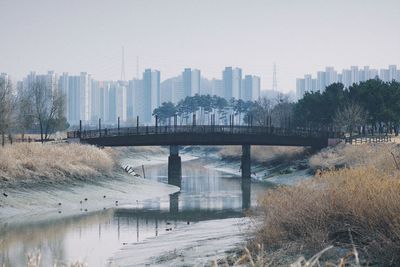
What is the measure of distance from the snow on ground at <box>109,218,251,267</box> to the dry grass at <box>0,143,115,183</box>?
16.3m

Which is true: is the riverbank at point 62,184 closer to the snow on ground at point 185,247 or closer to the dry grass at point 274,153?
the snow on ground at point 185,247

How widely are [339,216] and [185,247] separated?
757 cm

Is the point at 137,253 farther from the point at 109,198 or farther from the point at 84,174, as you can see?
the point at 84,174

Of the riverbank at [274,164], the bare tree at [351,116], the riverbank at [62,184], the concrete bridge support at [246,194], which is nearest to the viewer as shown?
the riverbank at [62,184]

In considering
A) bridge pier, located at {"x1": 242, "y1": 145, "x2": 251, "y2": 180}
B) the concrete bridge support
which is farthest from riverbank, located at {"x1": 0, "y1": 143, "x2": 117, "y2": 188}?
bridge pier, located at {"x1": 242, "y1": 145, "x2": 251, "y2": 180}

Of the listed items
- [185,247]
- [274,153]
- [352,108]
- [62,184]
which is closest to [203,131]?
[274,153]

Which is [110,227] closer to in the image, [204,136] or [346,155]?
[346,155]

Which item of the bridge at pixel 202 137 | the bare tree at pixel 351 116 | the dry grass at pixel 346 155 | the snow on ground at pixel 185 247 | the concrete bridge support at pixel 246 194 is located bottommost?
the concrete bridge support at pixel 246 194

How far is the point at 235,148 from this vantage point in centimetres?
10806

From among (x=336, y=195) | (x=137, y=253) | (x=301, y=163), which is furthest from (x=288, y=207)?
(x=301, y=163)

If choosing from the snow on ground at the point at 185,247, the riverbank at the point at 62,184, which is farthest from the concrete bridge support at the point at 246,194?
the snow on ground at the point at 185,247

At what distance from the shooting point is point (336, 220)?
18.5 meters

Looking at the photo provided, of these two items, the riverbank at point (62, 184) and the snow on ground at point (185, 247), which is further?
the riverbank at point (62, 184)

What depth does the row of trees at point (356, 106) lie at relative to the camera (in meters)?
88.1
